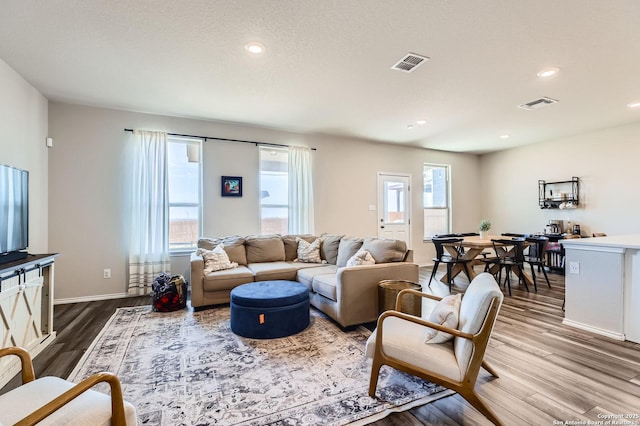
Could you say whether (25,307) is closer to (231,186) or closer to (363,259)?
(231,186)

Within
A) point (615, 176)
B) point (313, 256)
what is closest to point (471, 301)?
point (313, 256)

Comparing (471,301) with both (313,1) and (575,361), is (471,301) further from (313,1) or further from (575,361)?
(313,1)

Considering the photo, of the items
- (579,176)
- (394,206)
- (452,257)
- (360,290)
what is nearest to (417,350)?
(360,290)

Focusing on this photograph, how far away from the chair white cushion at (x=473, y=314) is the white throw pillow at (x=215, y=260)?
3008mm

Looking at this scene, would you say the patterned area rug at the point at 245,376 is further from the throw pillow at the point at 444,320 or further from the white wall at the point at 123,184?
the white wall at the point at 123,184

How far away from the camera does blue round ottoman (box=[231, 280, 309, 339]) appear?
2846 mm

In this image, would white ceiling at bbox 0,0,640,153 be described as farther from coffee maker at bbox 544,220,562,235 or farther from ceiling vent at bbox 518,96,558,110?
coffee maker at bbox 544,220,562,235

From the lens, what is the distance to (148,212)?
173 inches

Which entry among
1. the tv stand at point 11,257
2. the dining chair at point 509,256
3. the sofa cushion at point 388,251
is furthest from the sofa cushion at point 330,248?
the tv stand at point 11,257

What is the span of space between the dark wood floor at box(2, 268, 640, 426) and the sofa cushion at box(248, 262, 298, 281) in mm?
1750

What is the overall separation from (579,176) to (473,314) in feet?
19.5

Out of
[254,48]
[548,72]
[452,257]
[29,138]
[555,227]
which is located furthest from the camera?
[555,227]

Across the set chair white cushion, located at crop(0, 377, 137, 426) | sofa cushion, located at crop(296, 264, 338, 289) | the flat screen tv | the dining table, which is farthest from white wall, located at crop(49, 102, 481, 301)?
chair white cushion, located at crop(0, 377, 137, 426)

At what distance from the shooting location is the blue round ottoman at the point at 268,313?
2.85 m
